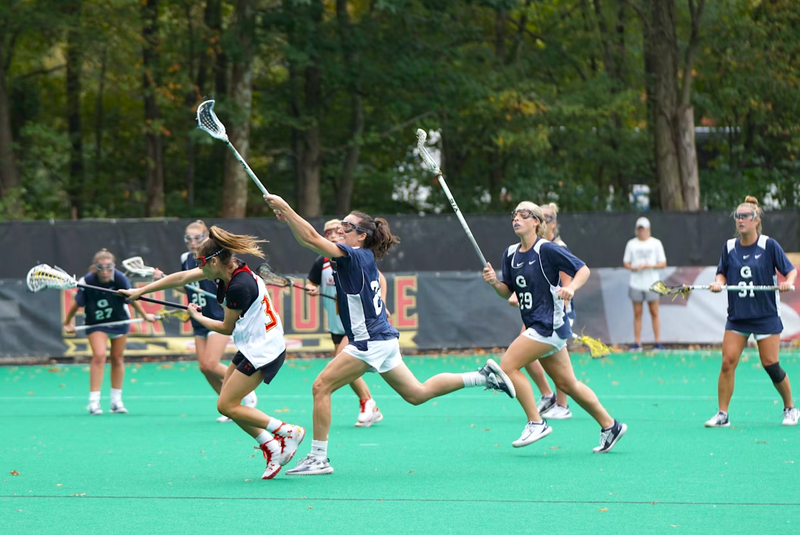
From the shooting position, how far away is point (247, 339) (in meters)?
7.21

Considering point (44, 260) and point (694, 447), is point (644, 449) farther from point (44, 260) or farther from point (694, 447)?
point (44, 260)

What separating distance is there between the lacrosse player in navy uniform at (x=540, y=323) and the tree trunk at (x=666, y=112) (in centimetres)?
1515

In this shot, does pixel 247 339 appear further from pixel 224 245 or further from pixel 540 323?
pixel 540 323

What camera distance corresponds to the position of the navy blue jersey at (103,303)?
11242 mm

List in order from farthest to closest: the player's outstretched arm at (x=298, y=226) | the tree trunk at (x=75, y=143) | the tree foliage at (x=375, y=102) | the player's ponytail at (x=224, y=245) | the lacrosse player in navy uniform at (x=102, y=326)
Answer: the tree trunk at (x=75, y=143) → the tree foliage at (x=375, y=102) → the lacrosse player in navy uniform at (x=102, y=326) → the player's ponytail at (x=224, y=245) → the player's outstretched arm at (x=298, y=226)

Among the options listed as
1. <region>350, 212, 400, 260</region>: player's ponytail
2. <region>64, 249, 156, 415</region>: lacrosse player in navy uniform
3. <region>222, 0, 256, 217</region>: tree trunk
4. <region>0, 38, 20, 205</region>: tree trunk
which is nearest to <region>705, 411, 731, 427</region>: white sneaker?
<region>350, 212, 400, 260</region>: player's ponytail

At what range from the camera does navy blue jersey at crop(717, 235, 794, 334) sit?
9.48 meters

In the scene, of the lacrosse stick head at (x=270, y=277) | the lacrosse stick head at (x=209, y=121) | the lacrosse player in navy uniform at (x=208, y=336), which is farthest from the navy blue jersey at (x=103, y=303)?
the lacrosse stick head at (x=209, y=121)

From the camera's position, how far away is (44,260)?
690 inches

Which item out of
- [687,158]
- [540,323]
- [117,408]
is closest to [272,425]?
[540,323]

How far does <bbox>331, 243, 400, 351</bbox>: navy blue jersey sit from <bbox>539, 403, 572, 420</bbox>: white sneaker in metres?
3.38

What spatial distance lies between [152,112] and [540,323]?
66.6 ft

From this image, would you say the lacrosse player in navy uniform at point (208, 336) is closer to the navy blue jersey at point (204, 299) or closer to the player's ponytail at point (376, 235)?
the navy blue jersey at point (204, 299)

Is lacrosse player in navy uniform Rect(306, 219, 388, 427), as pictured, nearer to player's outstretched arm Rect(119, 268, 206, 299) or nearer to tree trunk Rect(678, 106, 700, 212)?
player's outstretched arm Rect(119, 268, 206, 299)
